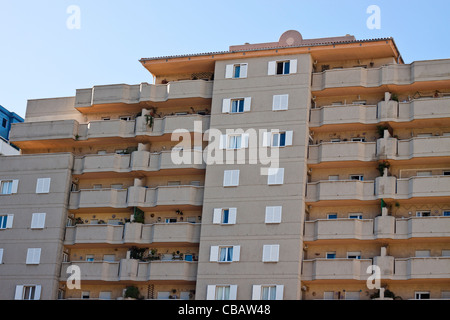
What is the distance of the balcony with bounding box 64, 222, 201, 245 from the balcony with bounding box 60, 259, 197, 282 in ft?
5.85

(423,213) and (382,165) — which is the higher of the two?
(382,165)

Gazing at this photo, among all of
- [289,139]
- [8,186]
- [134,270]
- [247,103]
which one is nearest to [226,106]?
[247,103]

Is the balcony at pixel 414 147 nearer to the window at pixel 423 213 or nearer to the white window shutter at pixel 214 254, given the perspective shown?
the window at pixel 423 213

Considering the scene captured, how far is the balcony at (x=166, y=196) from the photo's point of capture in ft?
258

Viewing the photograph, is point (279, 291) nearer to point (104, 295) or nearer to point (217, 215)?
point (217, 215)

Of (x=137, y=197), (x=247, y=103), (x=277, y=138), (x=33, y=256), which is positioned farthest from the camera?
(x=33, y=256)

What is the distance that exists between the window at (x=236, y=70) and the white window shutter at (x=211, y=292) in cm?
1791

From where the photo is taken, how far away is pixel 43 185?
83.4 m

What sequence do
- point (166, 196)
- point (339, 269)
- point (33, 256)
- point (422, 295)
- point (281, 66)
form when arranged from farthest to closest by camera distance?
point (33, 256) → point (281, 66) → point (166, 196) → point (339, 269) → point (422, 295)

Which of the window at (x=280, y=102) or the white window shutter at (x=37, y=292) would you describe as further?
the white window shutter at (x=37, y=292)

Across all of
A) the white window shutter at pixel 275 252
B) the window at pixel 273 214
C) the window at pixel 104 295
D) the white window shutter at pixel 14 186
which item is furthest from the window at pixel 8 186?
the white window shutter at pixel 275 252

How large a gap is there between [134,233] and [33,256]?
29.9 ft

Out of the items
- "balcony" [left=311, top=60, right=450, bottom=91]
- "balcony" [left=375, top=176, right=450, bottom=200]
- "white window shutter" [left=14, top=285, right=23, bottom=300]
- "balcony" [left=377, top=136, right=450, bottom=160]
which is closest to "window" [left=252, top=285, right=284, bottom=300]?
"balcony" [left=375, top=176, right=450, bottom=200]

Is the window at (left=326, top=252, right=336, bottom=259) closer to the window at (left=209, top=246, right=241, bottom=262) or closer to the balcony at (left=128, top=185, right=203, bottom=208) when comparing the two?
the window at (left=209, top=246, right=241, bottom=262)
